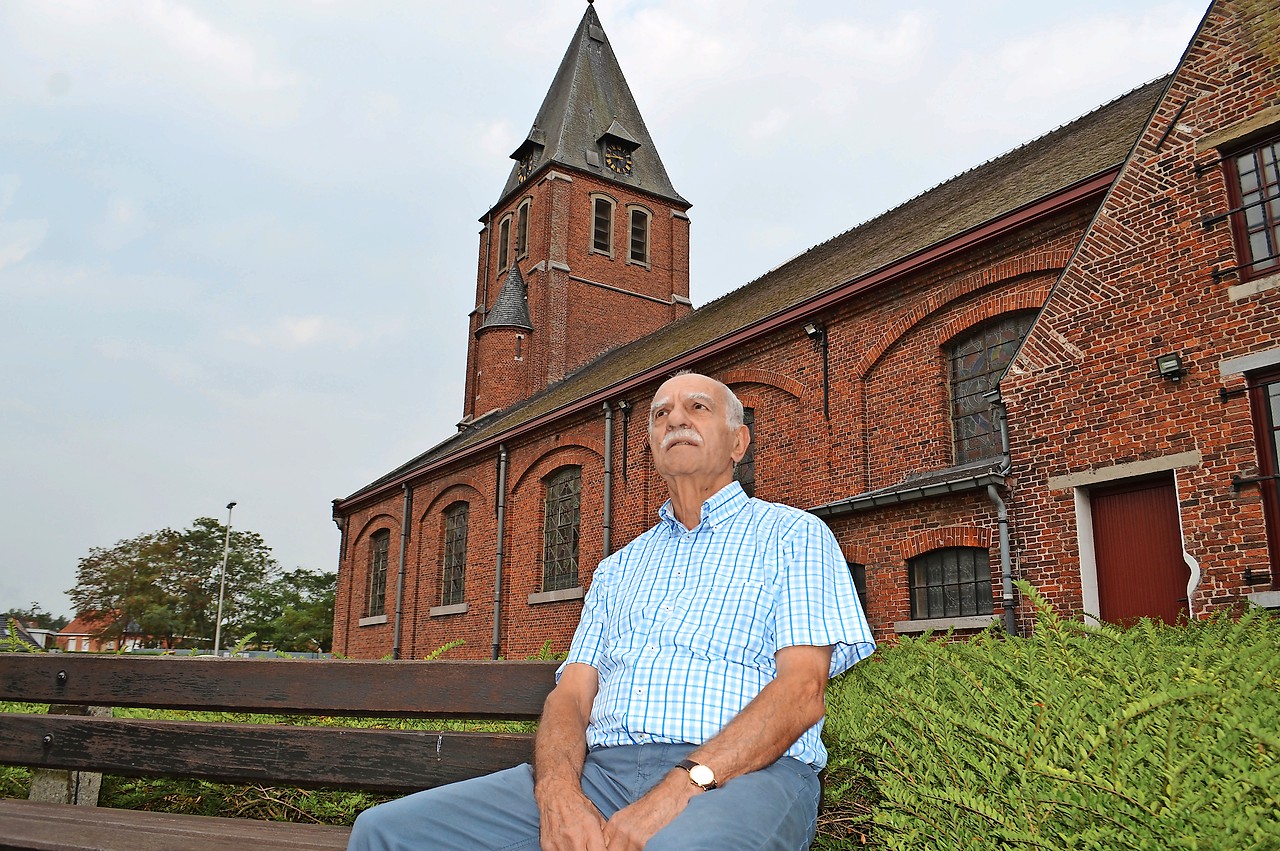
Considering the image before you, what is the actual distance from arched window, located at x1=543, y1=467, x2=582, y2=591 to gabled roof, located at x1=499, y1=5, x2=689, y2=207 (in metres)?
13.4

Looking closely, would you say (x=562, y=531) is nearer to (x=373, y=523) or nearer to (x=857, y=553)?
(x=857, y=553)

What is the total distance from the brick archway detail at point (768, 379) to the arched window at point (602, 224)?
1501 centimetres

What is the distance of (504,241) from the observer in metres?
31.6

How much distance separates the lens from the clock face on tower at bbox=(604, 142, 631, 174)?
100 feet

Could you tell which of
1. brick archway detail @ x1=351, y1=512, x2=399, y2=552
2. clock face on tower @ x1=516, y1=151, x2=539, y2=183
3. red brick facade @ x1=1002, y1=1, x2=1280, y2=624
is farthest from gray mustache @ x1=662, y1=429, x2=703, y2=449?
clock face on tower @ x1=516, y1=151, x2=539, y2=183

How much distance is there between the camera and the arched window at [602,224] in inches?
A: 1166

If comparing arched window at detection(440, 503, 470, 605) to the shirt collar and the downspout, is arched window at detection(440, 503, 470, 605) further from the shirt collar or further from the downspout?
the shirt collar

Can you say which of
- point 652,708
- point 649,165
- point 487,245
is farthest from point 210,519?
point 652,708

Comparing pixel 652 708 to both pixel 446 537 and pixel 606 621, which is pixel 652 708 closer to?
pixel 606 621

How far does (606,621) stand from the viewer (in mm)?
3062

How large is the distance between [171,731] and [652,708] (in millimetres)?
2117

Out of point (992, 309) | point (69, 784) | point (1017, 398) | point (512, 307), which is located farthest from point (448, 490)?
point (69, 784)

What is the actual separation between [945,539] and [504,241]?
23.3 meters

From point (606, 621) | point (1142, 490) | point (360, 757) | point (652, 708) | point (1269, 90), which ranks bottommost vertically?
point (360, 757)
